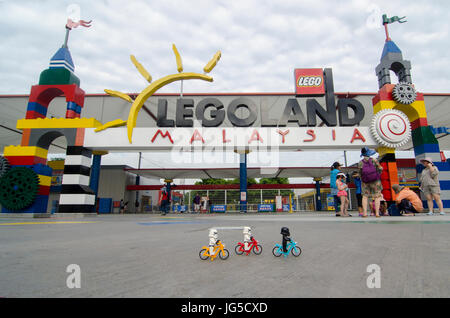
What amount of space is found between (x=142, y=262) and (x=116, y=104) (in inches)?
778

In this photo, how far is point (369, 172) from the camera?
19.5ft

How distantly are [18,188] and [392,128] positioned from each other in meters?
15.7

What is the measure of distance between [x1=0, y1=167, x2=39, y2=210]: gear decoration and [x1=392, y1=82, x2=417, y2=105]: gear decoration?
15.5m

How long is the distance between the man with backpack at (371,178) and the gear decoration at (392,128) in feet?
16.5

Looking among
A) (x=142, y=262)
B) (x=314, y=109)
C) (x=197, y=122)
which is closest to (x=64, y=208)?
(x=197, y=122)

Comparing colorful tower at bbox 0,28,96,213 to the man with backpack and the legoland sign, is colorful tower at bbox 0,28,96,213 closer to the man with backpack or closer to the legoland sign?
the legoland sign

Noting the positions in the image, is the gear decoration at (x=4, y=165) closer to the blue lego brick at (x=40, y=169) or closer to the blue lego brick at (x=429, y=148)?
the blue lego brick at (x=40, y=169)

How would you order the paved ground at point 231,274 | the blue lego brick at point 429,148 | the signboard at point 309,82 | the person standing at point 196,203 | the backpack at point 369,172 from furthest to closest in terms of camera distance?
1. the person standing at point 196,203
2. the signboard at point 309,82
3. the blue lego brick at point 429,148
4. the backpack at point 369,172
5. the paved ground at point 231,274

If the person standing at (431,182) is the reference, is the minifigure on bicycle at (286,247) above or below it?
below

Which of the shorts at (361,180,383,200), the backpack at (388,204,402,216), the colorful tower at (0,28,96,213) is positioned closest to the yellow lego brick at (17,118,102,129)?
the colorful tower at (0,28,96,213)

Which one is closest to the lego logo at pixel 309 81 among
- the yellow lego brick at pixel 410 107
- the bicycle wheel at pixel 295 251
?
the yellow lego brick at pixel 410 107

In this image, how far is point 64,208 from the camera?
988cm

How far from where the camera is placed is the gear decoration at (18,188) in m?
8.68

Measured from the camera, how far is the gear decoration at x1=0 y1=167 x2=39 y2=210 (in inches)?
342
